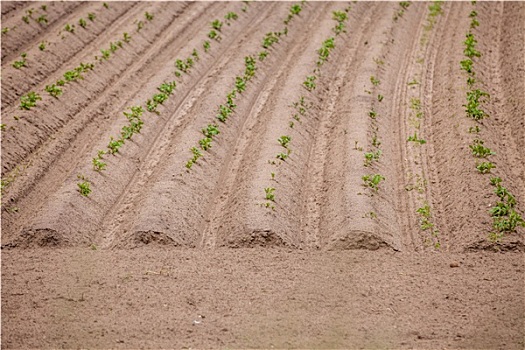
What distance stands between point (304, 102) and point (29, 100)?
552 centimetres

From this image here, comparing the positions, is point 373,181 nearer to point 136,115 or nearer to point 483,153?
point 483,153

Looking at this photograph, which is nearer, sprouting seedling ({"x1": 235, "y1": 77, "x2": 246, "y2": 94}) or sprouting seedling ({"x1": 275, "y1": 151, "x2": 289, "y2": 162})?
sprouting seedling ({"x1": 275, "y1": 151, "x2": 289, "y2": 162})

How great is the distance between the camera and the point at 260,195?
10703 millimetres

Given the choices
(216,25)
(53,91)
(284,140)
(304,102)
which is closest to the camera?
(284,140)

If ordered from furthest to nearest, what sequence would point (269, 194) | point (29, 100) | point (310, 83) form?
point (310, 83) < point (29, 100) < point (269, 194)

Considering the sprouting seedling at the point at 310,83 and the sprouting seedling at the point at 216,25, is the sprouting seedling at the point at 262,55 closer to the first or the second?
the sprouting seedling at the point at 310,83

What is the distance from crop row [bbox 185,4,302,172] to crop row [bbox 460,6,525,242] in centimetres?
458

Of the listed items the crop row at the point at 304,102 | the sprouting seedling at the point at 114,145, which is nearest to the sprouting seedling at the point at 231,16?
the crop row at the point at 304,102

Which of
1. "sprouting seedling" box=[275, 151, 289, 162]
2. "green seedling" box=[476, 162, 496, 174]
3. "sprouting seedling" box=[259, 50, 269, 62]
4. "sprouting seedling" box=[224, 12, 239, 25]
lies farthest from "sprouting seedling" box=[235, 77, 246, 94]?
"green seedling" box=[476, 162, 496, 174]

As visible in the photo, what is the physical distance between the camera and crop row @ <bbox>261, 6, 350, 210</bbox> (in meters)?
10.8

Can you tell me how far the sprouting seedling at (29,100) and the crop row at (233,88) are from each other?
3463mm

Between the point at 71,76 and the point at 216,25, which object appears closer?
the point at 71,76

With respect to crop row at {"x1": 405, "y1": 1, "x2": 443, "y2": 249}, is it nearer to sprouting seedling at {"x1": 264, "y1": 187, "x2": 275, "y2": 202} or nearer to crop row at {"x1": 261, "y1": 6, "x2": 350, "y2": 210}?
crop row at {"x1": 261, "y1": 6, "x2": 350, "y2": 210}

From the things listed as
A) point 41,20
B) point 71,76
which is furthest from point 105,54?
point 41,20
